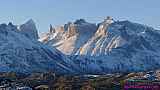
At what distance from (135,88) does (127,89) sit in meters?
13.8

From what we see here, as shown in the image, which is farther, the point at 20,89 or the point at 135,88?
the point at 20,89

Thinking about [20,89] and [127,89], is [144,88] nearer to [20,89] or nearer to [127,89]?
[127,89]

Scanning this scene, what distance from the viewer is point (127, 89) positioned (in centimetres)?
19550

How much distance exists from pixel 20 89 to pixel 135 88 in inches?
1613

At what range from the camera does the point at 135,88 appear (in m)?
182

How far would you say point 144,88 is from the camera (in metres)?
191

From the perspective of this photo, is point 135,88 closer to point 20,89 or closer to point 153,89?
point 153,89

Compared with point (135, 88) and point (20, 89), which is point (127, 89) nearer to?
point (135, 88)

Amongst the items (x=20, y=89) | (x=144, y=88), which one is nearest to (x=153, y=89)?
(x=144, y=88)

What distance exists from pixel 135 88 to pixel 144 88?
32.6 feet

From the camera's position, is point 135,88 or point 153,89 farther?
point 153,89

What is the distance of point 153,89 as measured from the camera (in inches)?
7618

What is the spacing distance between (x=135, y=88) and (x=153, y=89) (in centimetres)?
1372

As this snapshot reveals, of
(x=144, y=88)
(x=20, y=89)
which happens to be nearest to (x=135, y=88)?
(x=144, y=88)
